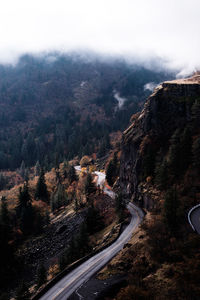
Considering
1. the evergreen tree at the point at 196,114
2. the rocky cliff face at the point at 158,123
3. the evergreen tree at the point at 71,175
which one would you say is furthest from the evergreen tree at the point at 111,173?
the evergreen tree at the point at 196,114

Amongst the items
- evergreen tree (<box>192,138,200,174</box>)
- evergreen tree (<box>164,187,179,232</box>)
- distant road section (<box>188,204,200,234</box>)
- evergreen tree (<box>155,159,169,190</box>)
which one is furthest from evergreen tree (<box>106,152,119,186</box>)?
evergreen tree (<box>164,187,179,232</box>)

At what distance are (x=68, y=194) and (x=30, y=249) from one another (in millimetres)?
33623

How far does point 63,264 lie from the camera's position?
133ft

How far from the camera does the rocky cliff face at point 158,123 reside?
55.9 m

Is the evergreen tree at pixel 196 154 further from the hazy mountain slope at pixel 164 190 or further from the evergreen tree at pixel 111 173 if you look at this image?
the evergreen tree at pixel 111 173

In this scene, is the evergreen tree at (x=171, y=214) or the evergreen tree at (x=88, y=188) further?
the evergreen tree at (x=88, y=188)

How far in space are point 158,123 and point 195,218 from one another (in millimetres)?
33829

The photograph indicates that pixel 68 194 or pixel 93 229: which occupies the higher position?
pixel 93 229

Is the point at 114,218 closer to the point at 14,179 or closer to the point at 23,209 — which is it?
the point at 23,209

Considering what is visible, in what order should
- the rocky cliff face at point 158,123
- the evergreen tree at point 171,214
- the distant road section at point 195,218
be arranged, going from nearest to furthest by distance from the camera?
the distant road section at point 195,218
the evergreen tree at point 171,214
the rocky cliff face at point 158,123

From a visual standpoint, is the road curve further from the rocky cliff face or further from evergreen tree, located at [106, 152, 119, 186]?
evergreen tree, located at [106, 152, 119, 186]

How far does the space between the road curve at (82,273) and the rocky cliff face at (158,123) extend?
18404 millimetres

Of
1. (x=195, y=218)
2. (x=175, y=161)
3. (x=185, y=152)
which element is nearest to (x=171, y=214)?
(x=195, y=218)

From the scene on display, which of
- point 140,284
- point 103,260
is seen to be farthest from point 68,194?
point 140,284
